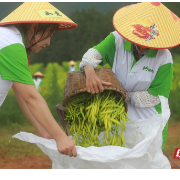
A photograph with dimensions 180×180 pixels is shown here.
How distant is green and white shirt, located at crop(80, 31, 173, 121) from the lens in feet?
5.91

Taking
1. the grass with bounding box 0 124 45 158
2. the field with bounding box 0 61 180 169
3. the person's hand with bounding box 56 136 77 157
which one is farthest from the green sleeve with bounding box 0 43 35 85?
the grass with bounding box 0 124 45 158

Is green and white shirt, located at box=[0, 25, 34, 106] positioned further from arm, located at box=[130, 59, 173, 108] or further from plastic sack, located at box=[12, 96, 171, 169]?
arm, located at box=[130, 59, 173, 108]

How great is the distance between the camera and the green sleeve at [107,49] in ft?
5.97

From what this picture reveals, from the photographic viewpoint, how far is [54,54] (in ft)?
85.5

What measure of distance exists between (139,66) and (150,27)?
31cm


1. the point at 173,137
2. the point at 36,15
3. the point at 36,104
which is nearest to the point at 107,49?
the point at 36,15

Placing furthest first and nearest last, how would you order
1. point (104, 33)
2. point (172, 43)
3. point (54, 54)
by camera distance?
1. point (104, 33)
2. point (54, 54)
3. point (172, 43)

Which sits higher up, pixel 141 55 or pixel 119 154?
pixel 141 55

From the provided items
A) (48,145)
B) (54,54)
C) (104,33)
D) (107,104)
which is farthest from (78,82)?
(104,33)

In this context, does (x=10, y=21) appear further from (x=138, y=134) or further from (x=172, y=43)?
(x=138, y=134)

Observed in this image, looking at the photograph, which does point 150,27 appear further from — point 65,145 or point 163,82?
point 65,145

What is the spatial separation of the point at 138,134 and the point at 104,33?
2746cm

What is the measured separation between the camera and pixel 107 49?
1842mm

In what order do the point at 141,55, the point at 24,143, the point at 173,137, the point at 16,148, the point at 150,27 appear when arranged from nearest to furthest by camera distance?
the point at 150,27
the point at 141,55
the point at 16,148
the point at 24,143
the point at 173,137
